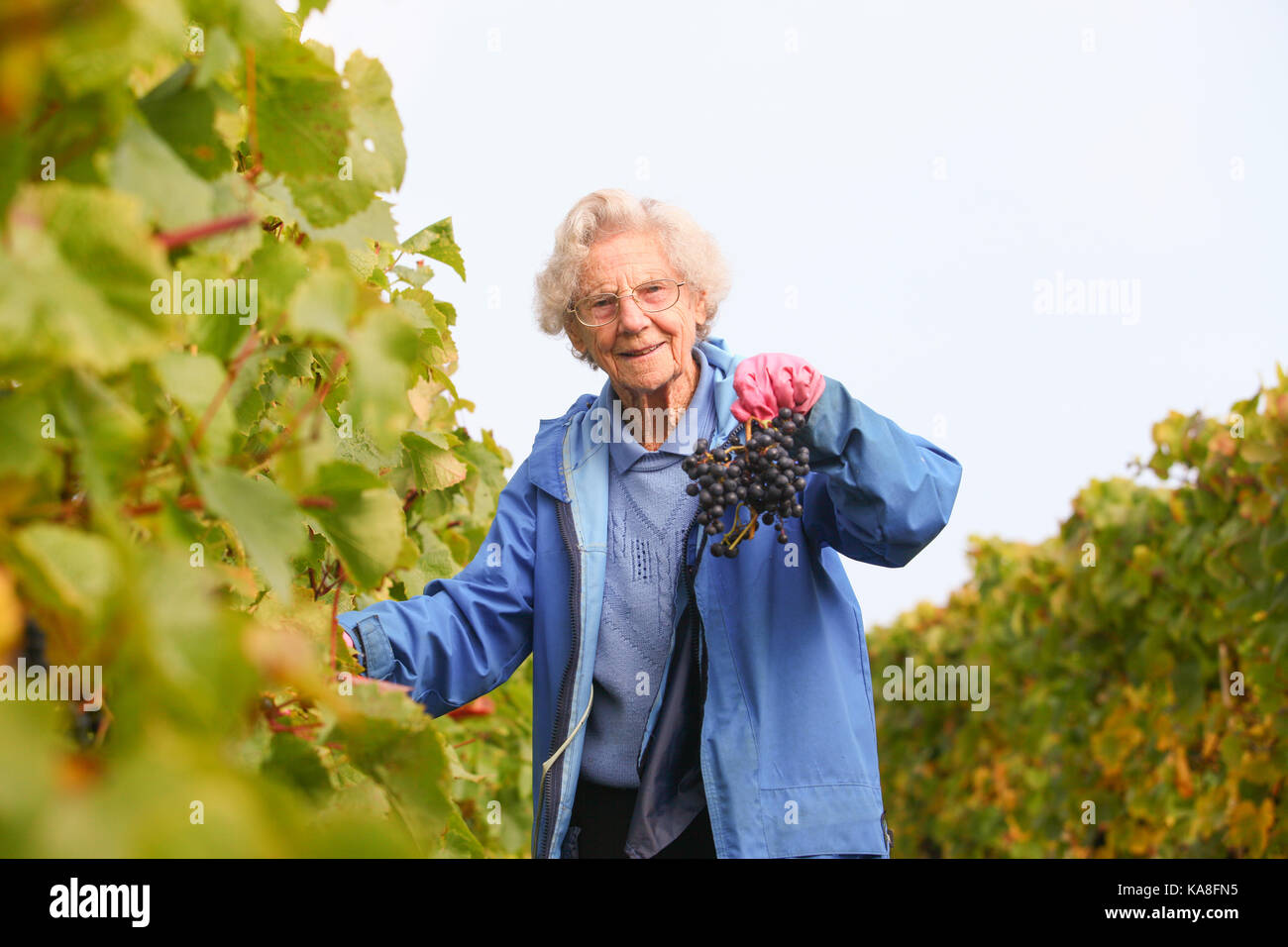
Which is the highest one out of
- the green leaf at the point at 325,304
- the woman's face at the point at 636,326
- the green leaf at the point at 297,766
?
the woman's face at the point at 636,326

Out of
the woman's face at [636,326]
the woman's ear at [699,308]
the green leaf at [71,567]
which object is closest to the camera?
the green leaf at [71,567]

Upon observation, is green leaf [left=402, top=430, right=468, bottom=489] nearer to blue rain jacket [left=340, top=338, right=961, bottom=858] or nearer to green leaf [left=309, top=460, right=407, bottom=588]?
blue rain jacket [left=340, top=338, right=961, bottom=858]

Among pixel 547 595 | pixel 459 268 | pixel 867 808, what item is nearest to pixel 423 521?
pixel 547 595

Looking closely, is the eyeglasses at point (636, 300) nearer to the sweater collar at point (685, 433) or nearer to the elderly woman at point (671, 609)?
the elderly woman at point (671, 609)

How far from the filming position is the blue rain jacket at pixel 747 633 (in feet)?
7.73

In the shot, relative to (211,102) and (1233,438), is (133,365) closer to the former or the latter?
(211,102)

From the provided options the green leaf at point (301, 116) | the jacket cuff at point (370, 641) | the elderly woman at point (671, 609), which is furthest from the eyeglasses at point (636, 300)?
the green leaf at point (301, 116)

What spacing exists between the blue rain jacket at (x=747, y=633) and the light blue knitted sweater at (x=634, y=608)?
58mm

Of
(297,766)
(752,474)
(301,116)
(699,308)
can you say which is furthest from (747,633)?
(301,116)

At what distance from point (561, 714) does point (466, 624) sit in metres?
0.29

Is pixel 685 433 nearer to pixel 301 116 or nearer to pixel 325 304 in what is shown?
pixel 301 116

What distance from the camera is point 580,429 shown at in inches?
117
